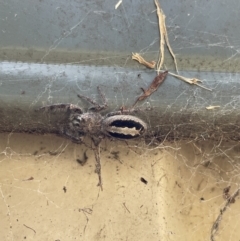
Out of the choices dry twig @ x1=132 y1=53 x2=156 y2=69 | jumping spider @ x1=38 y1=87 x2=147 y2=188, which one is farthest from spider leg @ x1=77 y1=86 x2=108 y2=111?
dry twig @ x1=132 y1=53 x2=156 y2=69

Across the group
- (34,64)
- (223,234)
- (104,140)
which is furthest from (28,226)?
(223,234)

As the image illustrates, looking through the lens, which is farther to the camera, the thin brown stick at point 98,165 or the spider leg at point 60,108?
the thin brown stick at point 98,165

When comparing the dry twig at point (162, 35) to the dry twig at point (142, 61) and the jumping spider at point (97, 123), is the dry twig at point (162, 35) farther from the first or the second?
the jumping spider at point (97, 123)

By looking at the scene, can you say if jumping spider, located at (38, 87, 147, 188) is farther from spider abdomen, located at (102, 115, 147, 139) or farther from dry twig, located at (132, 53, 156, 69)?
dry twig, located at (132, 53, 156, 69)

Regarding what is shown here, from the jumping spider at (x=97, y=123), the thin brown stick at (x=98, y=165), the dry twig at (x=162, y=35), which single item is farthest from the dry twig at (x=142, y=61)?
the thin brown stick at (x=98, y=165)

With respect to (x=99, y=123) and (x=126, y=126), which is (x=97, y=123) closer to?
(x=99, y=123)

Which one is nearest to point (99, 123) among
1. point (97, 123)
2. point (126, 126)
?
point (97, 123)

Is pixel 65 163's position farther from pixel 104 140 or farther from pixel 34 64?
pixel 34 64
